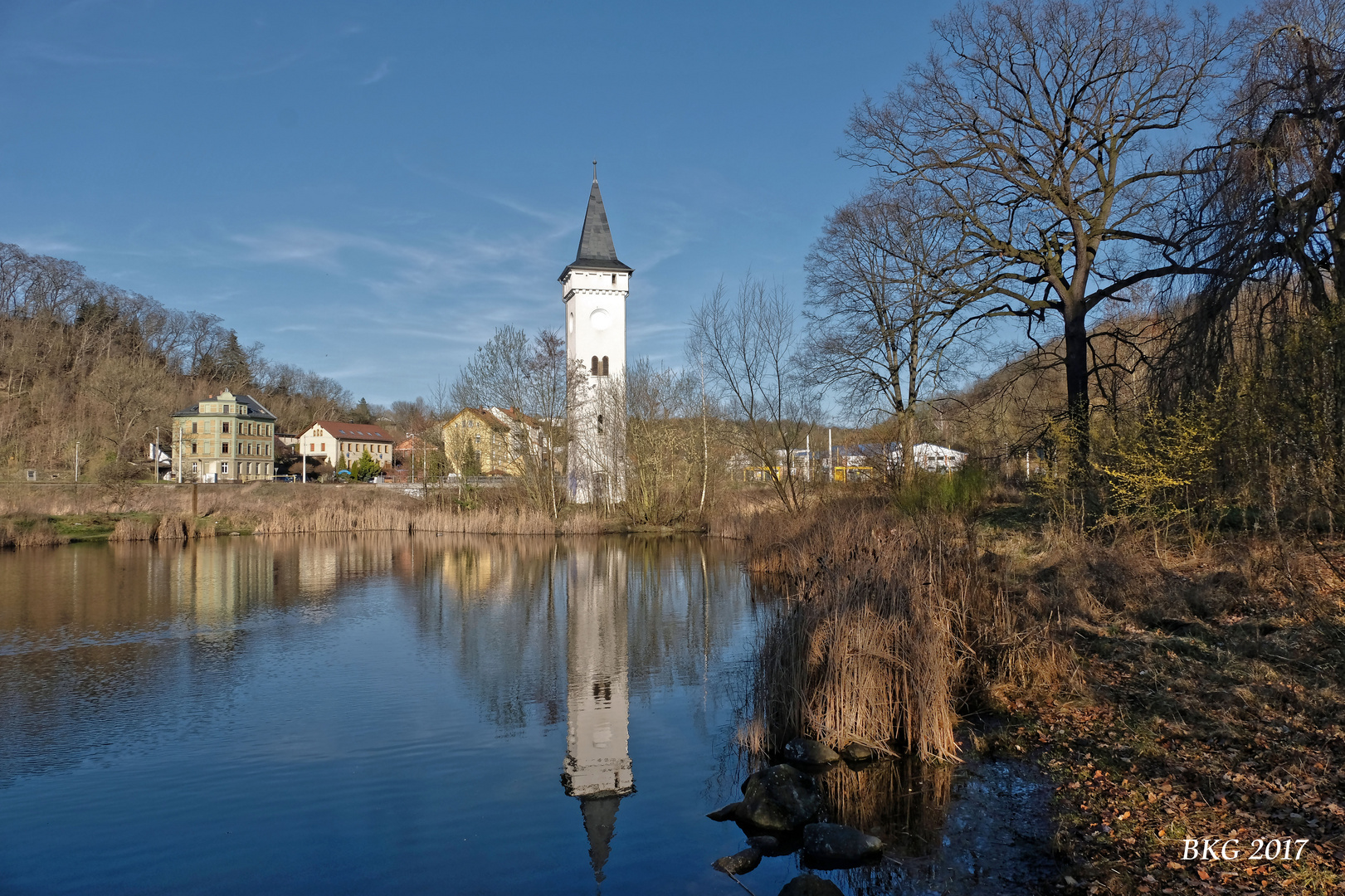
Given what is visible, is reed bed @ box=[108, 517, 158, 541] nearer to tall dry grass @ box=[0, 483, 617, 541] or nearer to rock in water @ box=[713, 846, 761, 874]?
tall dry grass @ box=[0, 483, 617, 541]

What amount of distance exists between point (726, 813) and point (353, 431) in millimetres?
92041

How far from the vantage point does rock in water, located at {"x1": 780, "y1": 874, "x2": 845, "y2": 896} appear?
193 inches

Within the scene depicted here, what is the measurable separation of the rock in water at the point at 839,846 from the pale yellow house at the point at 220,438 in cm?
6957

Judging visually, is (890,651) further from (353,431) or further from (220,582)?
(353,431)

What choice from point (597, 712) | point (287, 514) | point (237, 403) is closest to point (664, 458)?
point (287, 514)

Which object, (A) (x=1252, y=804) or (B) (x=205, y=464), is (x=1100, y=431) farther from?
(B) (x=205, y=464)

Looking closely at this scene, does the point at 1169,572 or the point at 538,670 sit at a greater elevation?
the point at 1169,572

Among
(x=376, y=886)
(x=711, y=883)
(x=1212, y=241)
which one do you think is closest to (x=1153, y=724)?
(x=711, y=883)

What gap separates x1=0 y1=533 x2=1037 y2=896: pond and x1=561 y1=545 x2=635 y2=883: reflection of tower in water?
4cm

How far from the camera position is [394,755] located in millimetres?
7652

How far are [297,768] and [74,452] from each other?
5491cm

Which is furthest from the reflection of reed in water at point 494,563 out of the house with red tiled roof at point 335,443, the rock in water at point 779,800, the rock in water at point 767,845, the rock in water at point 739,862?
the house with red tiled roof at point 335,443

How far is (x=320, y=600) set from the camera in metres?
16.4

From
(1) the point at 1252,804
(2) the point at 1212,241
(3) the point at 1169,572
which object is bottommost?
(1) the point at 1252,804
